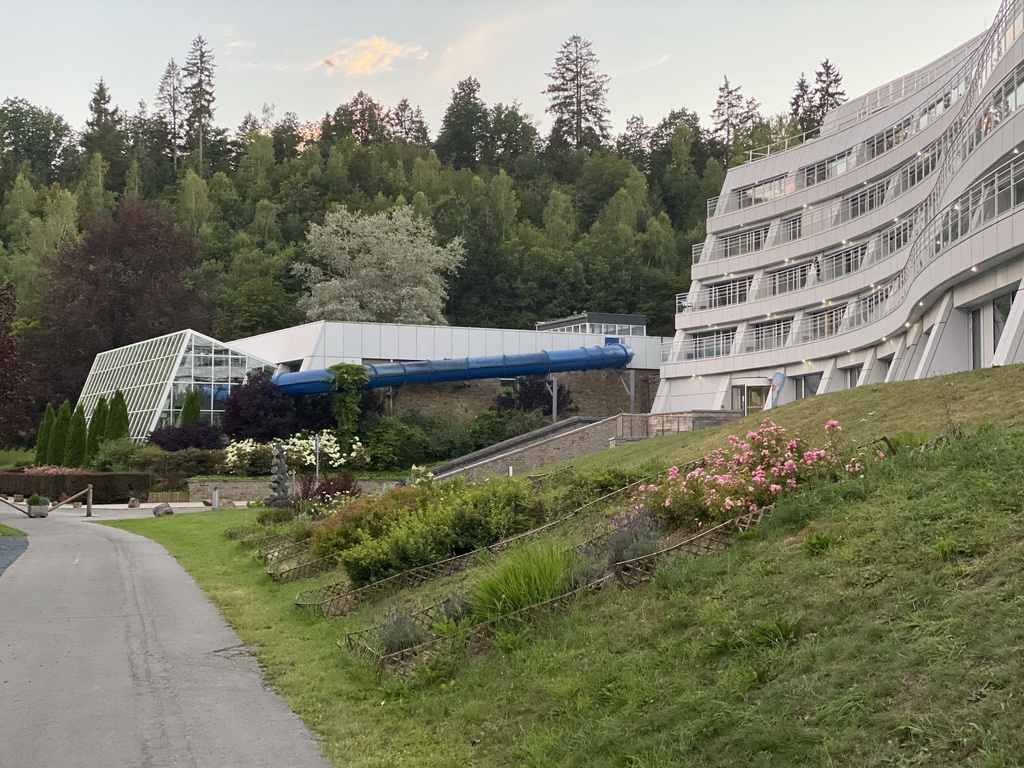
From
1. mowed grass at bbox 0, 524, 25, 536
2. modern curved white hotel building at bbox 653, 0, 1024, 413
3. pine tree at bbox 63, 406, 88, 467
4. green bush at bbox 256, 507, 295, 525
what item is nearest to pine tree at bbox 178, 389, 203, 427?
pine tree at bbox 63, 406, 88, 467

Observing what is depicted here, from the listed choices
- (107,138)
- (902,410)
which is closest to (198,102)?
(107,138)

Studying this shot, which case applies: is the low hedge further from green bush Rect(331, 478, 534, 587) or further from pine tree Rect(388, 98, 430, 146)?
pine tree Rect(388, 98, 430, 146)

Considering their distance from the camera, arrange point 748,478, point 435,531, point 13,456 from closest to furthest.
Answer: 1. point 748,478
2. point 435,531
3. point 13,456

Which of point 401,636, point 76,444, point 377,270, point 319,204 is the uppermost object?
point 319,204

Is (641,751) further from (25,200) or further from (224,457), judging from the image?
(25,200)

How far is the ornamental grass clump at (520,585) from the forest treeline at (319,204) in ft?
194

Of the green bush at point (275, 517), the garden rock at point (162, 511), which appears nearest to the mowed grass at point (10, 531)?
the green bush at point (275, 517)

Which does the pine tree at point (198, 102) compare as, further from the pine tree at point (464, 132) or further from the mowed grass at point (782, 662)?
the mowed grass at point (782, 662)

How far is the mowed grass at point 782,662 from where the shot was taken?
609 centimetres

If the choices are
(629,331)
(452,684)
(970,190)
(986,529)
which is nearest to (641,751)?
(452,684)

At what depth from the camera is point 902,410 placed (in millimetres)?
18641

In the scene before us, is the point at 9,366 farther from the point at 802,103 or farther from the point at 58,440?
the point at 802,103

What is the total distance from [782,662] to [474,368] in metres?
47.3

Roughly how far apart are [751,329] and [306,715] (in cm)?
4850
